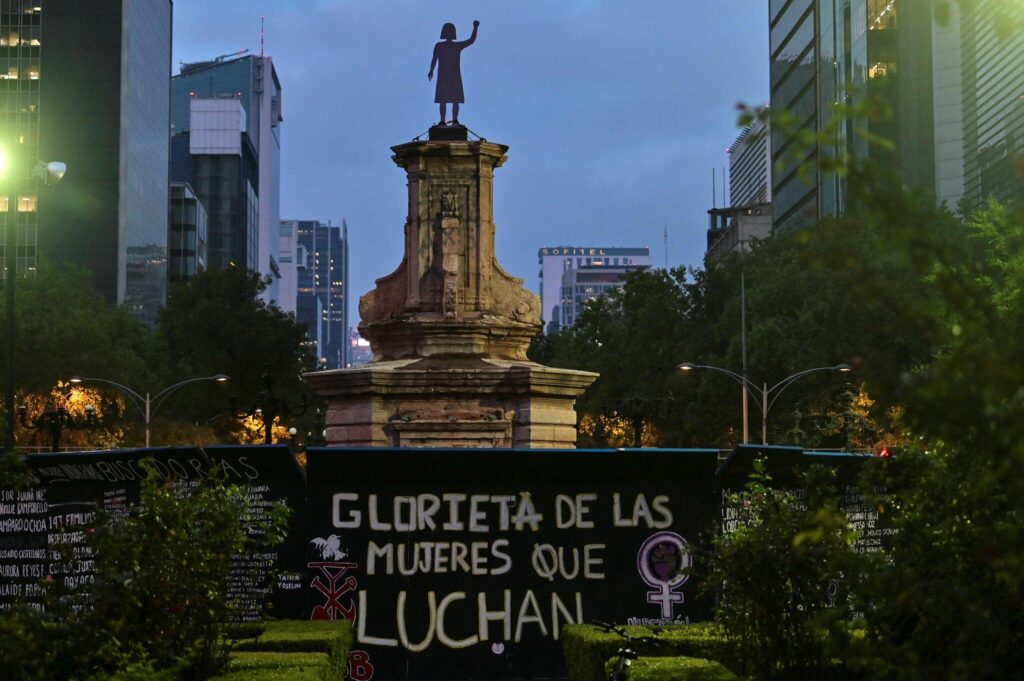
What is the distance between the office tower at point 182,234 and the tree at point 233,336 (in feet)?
219

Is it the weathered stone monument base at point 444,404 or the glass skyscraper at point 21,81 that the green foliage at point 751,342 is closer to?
the weathered stone monument base at point 444,404

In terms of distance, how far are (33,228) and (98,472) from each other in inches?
4388

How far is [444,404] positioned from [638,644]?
22.2m

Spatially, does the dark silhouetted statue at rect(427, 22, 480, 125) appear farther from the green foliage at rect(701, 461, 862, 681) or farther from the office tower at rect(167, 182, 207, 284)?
the office tower at rect(167, 182, 207, 284)

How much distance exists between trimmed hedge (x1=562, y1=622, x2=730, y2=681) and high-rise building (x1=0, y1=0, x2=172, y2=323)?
4334 inches

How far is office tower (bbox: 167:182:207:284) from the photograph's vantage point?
159250 millimetres

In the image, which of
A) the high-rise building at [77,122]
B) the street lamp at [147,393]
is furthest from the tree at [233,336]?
the high-rise building at [77,122]

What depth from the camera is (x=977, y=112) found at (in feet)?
233

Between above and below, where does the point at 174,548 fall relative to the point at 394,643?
above

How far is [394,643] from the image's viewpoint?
16.7 metres

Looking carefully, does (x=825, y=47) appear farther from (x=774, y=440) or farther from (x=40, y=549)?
(x=40, y=549)

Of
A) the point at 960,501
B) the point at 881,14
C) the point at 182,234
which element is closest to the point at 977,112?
the point at 881,14

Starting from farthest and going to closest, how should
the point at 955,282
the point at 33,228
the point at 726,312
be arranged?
the point at 33,228
the point at 726,312
the point at 955,282

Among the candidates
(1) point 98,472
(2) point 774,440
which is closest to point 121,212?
(2) point 774,440
